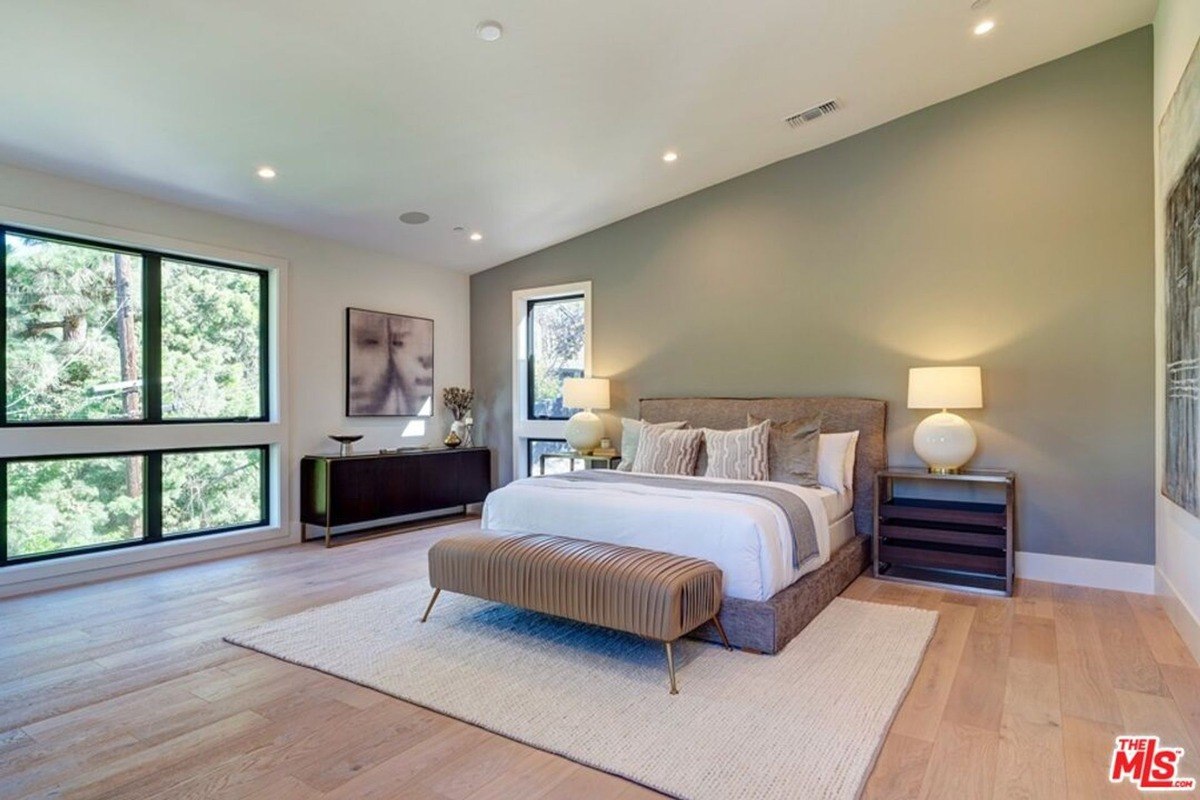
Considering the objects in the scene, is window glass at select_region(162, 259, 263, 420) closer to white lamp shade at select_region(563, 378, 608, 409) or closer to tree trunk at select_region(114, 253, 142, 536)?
tree trunk at select_region(114, 253, 142, 536)

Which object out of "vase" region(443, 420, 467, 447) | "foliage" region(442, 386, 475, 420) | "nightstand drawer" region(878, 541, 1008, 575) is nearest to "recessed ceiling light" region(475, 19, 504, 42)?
"nightstand drawer" region(878, 541, 1008, 575)

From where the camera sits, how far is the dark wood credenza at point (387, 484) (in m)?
5.36

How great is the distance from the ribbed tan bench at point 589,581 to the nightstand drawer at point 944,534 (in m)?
1.84

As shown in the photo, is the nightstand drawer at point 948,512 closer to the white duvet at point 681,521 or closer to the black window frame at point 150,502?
the white duvet at point 681,521

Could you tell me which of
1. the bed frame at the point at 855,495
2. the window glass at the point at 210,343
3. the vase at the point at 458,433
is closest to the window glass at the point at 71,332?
the window glass at the point at 210,343

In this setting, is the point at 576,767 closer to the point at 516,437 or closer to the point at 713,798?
the point at 713,798

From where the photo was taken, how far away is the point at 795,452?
4.32 m

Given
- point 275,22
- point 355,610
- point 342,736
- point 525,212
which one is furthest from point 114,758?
point 525,212

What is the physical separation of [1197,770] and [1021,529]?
2.47 metres

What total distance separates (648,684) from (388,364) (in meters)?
4.49

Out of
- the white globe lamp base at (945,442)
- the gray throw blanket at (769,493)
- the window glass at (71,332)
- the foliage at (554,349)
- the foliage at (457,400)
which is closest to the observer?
the gray throw blanket at (769,493)

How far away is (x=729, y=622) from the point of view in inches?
119

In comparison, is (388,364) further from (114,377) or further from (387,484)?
(114,377)

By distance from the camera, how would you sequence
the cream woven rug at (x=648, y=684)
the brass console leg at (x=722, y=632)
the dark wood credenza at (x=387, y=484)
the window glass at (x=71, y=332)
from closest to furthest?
Result: the cream woven rug at (x=648, y=684) < the brass console leg at (x=722, y=632) < the window glass at (x=71, y=332) < the dark wood credenza at (x=387, y=484)
